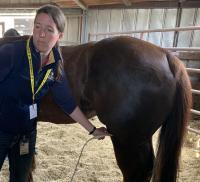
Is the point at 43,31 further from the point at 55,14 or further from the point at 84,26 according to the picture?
the point at 84,26

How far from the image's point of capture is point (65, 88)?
141 centimetres

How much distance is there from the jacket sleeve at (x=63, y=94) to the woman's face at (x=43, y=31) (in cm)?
26

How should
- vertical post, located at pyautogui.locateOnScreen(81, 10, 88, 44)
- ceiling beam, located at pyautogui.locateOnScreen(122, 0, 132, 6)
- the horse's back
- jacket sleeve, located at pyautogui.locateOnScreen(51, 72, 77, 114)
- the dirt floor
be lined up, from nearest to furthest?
1. jacket sleeve, located at pyautogui.locateOnScreen(51, 72, 77, 114)
2. the horse's back
3. the dirt floor
4. ceiling beam, located at pyautogui.locateOnScreen(122, 0, 132, 6)
5. vertical post, located at pyautogui.locateOnScreen(81, 10, 88, 44)

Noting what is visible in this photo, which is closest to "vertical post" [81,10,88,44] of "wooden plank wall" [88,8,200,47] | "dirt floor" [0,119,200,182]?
"wooden plank wall" [88,8,200,47]

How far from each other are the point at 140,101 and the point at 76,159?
1342 mm

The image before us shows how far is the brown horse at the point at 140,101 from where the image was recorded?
1.61 m

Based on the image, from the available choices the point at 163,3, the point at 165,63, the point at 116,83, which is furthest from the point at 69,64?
the point at 163,3

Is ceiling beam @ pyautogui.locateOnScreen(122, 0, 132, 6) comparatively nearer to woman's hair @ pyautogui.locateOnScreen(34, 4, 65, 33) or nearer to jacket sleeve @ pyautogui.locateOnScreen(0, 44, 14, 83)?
woman's hair @ pyautogui.locateOnScreen(34, 4, 65, 33)

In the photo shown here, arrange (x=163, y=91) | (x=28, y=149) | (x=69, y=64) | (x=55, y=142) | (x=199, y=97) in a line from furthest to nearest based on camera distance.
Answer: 1. (x=199, y=97)
2. (x=55, y=142)
3. (x=69, y=64)
4. (x=163, y=91)
5. (x=28, y=149)

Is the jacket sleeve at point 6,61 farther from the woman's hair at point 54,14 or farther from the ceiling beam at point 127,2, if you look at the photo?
the ceiling beam at point 127,2

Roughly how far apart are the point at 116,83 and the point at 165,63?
1.13ft

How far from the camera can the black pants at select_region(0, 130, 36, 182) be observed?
49.1 inches

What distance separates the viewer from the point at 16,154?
1.34 metres

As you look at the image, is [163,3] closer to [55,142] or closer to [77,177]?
[55,142]
